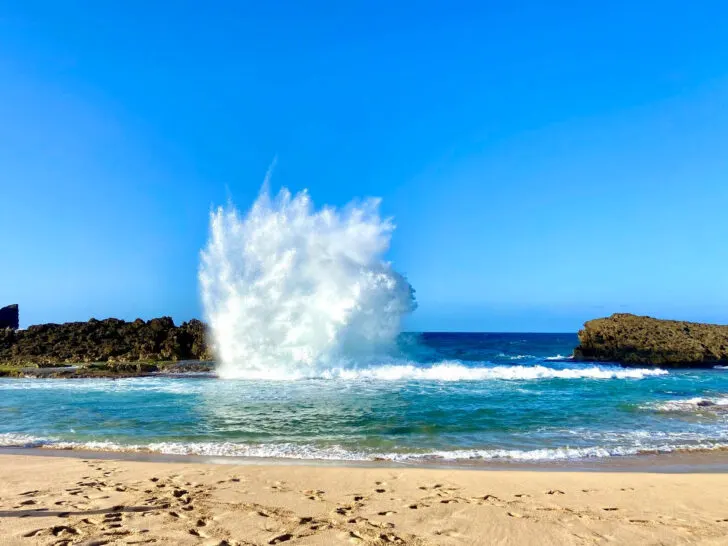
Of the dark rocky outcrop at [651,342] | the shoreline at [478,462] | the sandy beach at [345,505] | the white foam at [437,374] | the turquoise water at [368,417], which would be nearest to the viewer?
the sandy beach at [345,505]

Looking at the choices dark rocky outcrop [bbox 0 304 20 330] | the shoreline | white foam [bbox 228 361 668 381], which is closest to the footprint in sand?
the shoreline

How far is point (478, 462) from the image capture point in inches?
368

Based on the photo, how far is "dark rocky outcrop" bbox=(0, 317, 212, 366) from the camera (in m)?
31.4

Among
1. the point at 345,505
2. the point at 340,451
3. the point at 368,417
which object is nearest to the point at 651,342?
the point at 368,417

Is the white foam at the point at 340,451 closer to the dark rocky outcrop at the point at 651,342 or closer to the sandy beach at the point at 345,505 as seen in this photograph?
the sandy beach at the point at 345,505

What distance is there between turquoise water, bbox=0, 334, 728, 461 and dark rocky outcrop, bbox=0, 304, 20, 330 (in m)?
34.8

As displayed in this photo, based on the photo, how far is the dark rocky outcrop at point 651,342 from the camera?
1409 inches

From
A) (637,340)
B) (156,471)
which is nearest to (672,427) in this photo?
(156,471)

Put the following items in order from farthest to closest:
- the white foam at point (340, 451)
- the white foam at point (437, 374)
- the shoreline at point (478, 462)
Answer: the white foam at point (437, 374)
the white foam at point (340, 451)
the shoreline at point (478, 462)

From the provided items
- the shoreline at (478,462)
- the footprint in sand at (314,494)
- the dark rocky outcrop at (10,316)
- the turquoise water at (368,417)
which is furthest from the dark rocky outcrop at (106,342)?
the footprint in sand at (314,494)

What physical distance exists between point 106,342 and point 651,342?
132 feet

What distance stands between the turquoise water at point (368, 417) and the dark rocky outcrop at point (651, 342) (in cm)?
1518

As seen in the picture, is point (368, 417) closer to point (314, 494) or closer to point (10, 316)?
point (314, 494)

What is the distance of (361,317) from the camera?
27516mm
